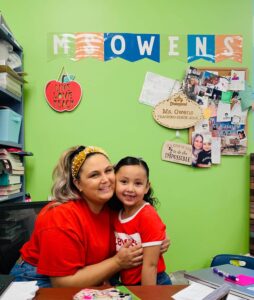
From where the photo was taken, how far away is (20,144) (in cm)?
229

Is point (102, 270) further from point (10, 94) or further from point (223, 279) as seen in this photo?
point (10, 94)

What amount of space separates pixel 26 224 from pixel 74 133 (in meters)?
0.87

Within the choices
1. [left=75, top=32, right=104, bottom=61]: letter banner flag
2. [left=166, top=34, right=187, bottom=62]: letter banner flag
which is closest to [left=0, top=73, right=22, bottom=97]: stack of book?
[left=75, top=32, right=104, bottom=61]: letter banner flag

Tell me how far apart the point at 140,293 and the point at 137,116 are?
160cm

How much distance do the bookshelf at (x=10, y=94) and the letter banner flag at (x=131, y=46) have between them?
70cm

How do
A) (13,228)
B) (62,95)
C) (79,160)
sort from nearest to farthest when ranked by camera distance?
(79,160) < (13,228) < (62,95)

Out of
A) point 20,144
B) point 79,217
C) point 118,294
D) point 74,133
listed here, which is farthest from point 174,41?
point 118,294

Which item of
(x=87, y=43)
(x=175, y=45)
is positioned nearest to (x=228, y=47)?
(x=175, y=45)

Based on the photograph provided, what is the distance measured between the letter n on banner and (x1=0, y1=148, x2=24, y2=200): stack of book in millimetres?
1807

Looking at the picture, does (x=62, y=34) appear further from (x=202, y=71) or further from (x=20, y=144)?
(x=202, y=71)

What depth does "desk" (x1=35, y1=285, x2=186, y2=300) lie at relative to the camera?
1028mm

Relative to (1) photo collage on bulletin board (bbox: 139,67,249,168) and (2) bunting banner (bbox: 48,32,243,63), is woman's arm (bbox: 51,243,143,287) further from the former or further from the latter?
(2) bunting banner (bbox: 48,32,243,63)

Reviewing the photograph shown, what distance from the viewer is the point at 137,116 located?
2.45m

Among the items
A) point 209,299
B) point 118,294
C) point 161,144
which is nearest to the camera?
point 209,299
